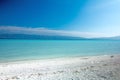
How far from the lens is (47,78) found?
8180mm

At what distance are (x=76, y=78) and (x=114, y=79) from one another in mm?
1905

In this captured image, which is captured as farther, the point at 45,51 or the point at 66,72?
the point at 45,51

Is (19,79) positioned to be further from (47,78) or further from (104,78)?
(104,78)

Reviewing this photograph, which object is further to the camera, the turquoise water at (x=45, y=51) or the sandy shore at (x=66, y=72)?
the turquoise water at (x=45, y=51)

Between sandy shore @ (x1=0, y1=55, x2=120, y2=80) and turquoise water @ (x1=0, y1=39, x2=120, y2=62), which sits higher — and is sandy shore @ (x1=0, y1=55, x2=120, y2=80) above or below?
above

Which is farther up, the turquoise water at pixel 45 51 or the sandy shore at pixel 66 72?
the sandy shore at pixel 66 72

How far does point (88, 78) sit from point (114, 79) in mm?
1284

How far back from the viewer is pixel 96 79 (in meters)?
7.52

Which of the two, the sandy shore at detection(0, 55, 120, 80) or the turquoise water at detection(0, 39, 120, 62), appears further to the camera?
the turquoise water at detection(0, 39, 120, 62)

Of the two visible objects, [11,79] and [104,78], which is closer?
[104,78]

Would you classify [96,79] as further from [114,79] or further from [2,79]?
[2,79]

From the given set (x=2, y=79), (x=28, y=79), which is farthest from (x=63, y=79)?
(x=2, y=79)

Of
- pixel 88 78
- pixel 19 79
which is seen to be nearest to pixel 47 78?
pixel 19 79

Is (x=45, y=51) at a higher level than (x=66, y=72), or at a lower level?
lower
